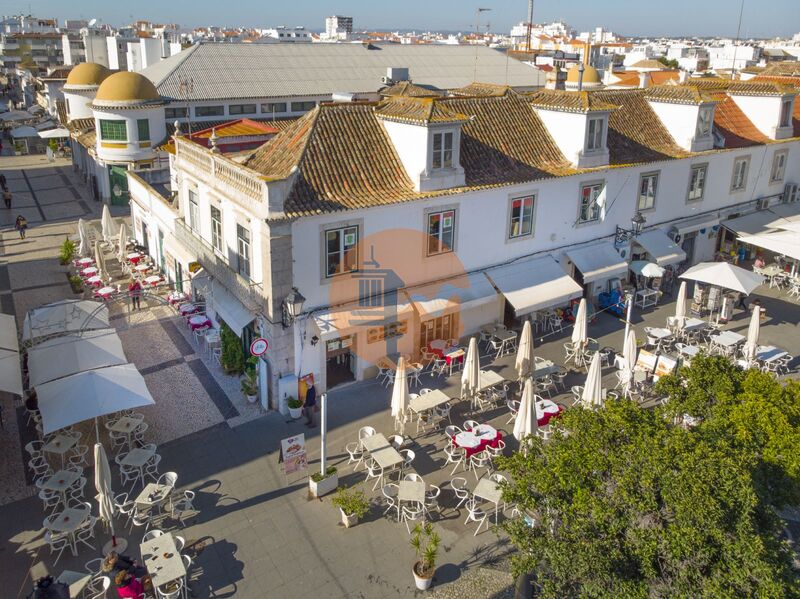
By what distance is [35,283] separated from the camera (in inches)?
1189

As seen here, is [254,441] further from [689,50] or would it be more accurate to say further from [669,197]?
[689,50]

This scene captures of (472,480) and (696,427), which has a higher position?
(696,427)

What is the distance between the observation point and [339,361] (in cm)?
2262

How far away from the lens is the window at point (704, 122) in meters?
28.9

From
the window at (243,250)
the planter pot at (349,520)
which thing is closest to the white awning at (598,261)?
the window at (243,250)

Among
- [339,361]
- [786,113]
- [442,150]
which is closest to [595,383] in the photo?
[339,361]

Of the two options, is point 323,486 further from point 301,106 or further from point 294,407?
point 301,106

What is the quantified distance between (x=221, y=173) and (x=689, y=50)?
153 meters

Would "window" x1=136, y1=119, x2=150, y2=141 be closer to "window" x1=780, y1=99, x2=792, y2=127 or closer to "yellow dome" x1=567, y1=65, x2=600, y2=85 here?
"window" x1=780, y1=99, x2=792, y2=127

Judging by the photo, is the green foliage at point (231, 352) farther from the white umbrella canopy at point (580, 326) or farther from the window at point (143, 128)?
the window at point (143, 128)

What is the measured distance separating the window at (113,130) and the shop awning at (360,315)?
2768 cm

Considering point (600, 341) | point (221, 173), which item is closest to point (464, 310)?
point (600, 341)

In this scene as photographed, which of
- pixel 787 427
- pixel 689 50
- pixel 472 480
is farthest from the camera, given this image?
pixel 689 50

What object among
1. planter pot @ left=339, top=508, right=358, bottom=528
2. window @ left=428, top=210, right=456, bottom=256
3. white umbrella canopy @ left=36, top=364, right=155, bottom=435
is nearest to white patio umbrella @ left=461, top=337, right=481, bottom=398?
window @ left=428, top=210, right=456, bottom=256
